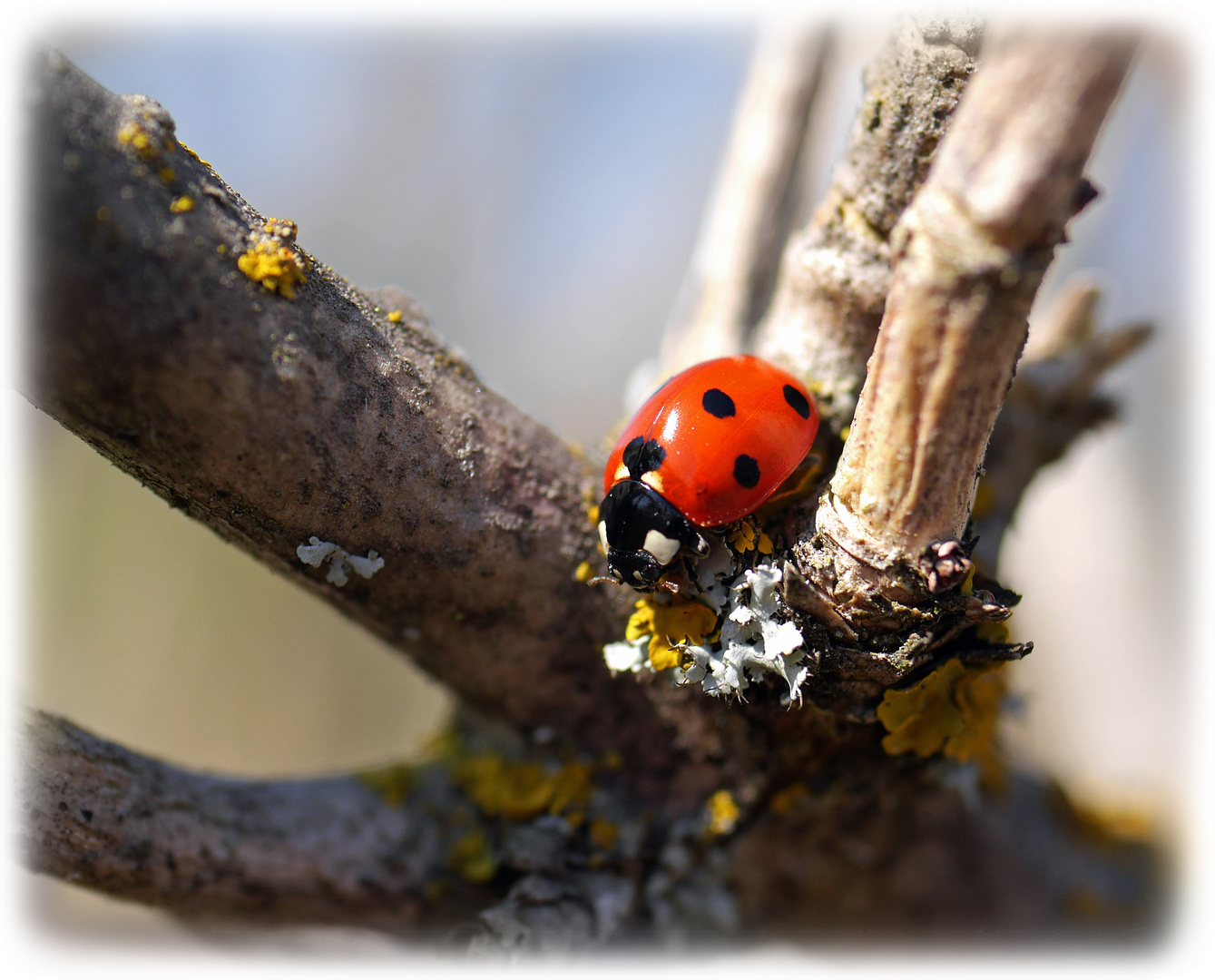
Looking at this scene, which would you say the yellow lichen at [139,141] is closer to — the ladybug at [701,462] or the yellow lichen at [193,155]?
the yellow lichen at [193,155]

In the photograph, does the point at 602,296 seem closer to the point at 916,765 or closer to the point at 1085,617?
the point at 1085,617

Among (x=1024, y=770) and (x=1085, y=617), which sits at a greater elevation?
(x=1085, y=617)

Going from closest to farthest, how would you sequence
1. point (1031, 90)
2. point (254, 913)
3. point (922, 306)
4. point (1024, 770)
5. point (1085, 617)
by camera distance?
point (1031, 90)
point (922, 306)
point (254, 913)
point (1024, 770)
point (1085, 617)

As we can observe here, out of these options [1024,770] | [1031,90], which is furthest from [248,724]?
[1031,90]

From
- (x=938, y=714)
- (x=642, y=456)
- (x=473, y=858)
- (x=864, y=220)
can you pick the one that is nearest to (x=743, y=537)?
(x=642, y=456)

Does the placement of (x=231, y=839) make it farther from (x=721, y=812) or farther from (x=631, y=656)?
(x=721, y=812)

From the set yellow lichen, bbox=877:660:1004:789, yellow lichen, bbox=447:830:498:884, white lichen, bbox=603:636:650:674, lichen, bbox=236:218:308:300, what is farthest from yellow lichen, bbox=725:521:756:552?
yellow lichen, bbox=447:830:498:884
